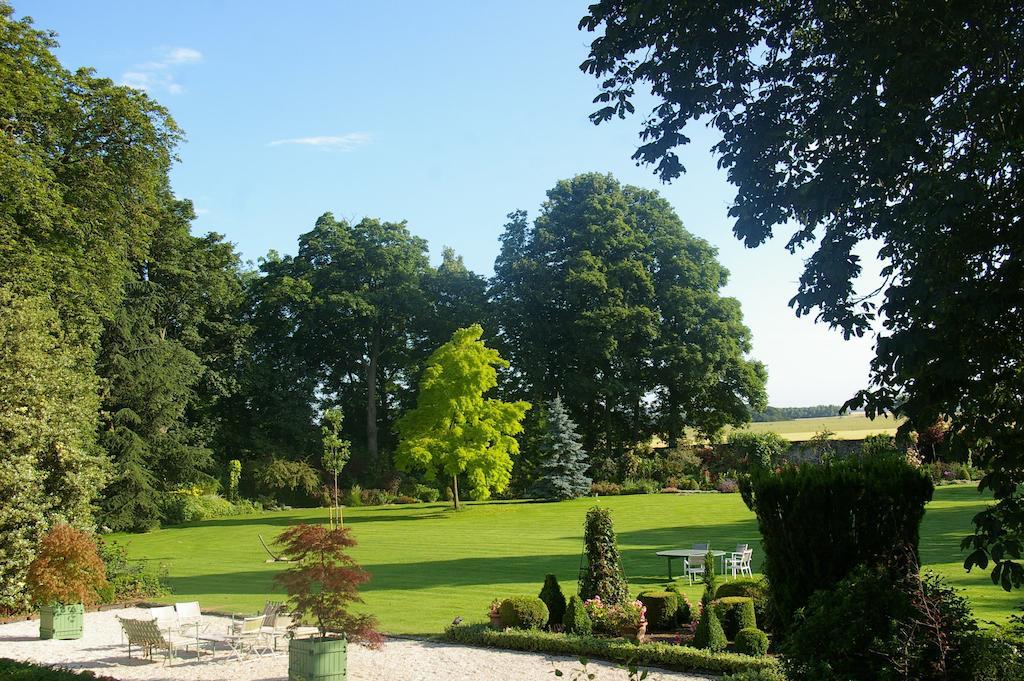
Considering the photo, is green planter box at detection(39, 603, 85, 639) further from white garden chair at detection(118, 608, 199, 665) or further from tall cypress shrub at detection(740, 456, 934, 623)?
tall cypress shrub at detection(740, 456, 934, 623)

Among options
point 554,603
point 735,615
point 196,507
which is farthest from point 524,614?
point 196,507

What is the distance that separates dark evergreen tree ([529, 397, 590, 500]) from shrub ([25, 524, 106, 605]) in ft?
89.6

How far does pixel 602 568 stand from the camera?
46.8 ft

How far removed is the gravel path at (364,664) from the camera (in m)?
11.4

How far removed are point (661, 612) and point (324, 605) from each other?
5576 millimetres

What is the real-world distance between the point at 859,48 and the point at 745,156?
1.29 m

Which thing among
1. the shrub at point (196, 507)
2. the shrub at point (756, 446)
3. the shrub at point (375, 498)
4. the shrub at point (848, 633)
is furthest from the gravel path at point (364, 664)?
the shrub at point (756, 446)

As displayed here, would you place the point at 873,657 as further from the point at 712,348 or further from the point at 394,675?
the point at 712,348

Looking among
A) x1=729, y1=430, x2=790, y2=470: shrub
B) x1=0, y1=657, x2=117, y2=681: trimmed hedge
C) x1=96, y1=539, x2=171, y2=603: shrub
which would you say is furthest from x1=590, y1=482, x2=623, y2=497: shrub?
x1=0, y1=657, x2=117, y2=681: trimmed hedge

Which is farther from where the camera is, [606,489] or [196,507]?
[606,489]

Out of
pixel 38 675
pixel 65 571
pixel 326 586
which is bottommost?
pixel 38 675

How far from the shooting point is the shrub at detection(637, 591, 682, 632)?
1364 cm

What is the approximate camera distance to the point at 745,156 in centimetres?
788

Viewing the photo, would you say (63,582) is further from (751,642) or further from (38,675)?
Answer: (751,642)
